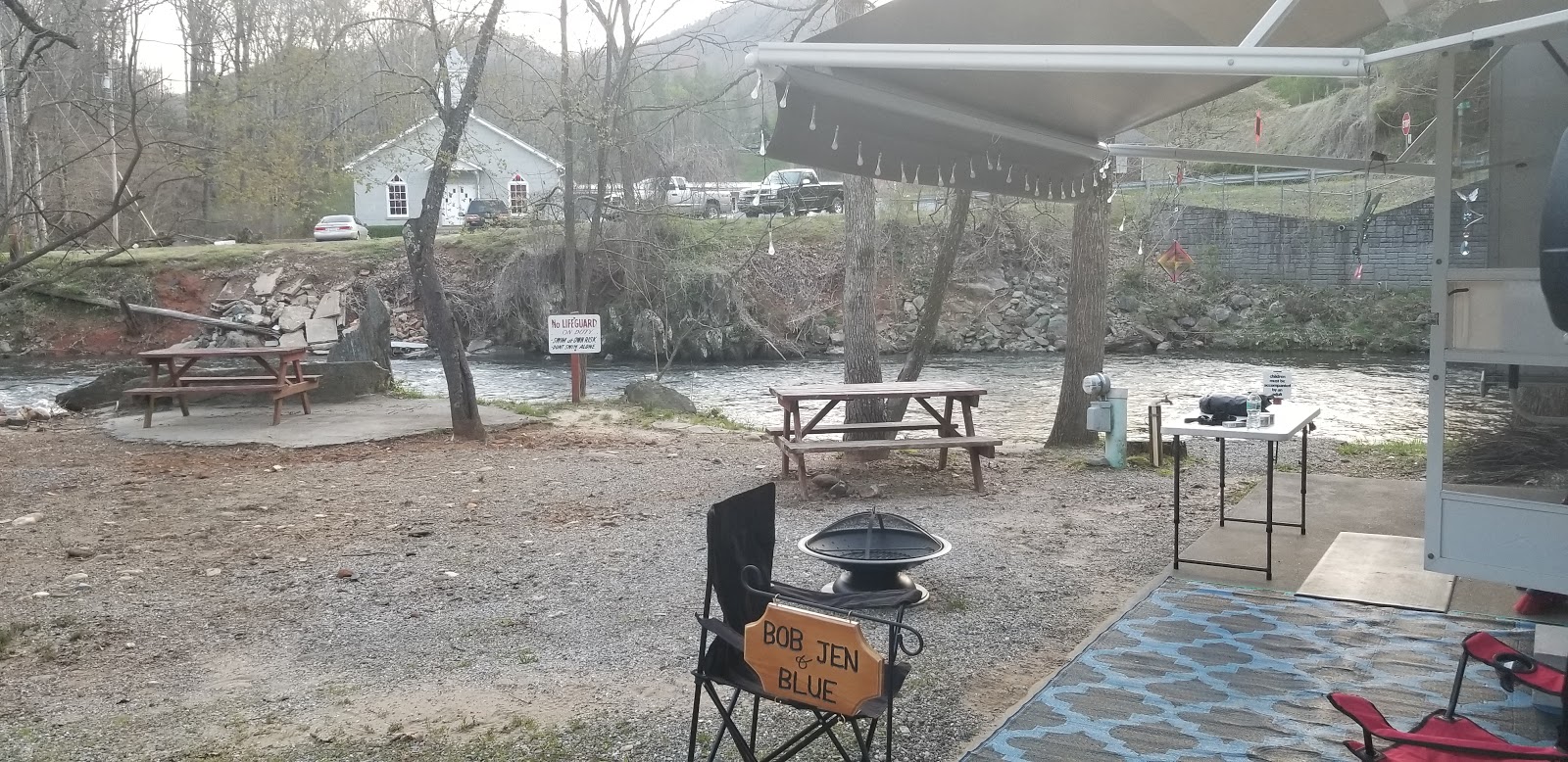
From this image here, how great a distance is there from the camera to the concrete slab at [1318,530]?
15.4 ft

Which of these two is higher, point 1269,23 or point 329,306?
point 1269,23

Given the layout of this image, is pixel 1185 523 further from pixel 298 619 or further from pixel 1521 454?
pixel 298 619

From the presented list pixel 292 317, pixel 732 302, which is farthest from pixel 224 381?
pixel 292 317

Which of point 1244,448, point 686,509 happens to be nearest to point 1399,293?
→ point 1244,448

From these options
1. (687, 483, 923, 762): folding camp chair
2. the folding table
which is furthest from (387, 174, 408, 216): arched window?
(687, 483, 923, 762): folding camp chair

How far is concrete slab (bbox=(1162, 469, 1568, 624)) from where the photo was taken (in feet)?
15.4

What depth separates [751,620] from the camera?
3088 millimetres

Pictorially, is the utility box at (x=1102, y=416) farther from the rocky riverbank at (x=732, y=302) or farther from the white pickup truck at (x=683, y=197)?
the rocky riverbank at (x=732, y=302)

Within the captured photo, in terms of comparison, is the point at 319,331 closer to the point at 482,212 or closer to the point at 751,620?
the point at 482,212

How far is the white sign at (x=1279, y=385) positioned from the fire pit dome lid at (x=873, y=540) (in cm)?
241

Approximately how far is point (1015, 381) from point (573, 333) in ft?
30.6

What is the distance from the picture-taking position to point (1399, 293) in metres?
24.9

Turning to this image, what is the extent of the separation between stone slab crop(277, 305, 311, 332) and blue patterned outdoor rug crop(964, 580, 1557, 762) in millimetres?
23994

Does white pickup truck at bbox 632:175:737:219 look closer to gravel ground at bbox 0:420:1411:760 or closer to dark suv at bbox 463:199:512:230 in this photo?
dark suv at bbox 463:199:512:230
